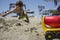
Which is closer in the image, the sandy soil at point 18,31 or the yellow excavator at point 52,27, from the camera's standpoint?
the yellow excavator at point 52,27

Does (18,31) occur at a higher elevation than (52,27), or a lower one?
lower

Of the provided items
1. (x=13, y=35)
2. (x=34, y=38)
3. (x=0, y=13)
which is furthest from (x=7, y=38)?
(x=0, y=13)

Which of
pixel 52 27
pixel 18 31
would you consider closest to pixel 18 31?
pixel 18 31

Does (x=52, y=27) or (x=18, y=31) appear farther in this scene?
(x=18, y=31)

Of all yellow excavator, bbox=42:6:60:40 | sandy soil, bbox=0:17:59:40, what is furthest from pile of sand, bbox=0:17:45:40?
yellow excavator, bbox=42:6:60:40

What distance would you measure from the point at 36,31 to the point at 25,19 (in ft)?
6.31

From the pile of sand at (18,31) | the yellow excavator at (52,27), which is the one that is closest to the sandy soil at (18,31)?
the pile of sand at (18,31)

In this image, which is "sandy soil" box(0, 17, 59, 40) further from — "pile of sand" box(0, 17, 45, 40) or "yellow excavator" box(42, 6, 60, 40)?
"yellow excavator" box(42, 6, 60, 40)

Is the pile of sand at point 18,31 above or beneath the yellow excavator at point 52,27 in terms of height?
beneath

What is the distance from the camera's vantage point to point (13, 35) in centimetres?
917

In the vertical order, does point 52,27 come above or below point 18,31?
above

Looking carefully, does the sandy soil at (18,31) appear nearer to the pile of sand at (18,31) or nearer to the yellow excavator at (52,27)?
the pile of sand at (18,31)

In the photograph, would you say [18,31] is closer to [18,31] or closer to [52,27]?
[18,31]

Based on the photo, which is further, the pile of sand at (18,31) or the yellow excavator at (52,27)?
the pile of sand at (18,31)
